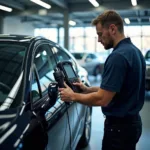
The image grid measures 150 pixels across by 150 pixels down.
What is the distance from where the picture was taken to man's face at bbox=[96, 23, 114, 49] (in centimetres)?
203

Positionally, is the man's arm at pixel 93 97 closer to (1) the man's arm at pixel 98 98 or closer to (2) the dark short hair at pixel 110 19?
(1) the man's arm at pixel 98 98

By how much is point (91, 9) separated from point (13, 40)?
13.3 metres

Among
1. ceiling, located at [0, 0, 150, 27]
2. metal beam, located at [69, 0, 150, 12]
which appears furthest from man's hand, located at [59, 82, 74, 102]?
metal beam, located at [69, 0, 150, 12]

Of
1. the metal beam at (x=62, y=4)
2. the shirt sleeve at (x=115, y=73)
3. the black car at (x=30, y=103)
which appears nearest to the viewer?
the black car at (x=30, y=103)

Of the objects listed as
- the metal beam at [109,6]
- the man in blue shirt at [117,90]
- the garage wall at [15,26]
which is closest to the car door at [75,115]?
the man in blue shirt at [117,90]

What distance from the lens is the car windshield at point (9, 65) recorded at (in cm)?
215

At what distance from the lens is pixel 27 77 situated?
7.08 feet

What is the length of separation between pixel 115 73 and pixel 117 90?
118 millimetres

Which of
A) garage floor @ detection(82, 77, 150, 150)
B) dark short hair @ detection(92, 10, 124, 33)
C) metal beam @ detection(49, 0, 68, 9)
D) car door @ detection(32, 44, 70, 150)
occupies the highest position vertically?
metal beam @ detection(49, 0, 68, 9)

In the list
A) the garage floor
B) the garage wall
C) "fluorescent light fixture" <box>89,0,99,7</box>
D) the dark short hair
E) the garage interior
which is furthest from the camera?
the garage wall

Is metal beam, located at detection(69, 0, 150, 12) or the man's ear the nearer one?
the man's ear

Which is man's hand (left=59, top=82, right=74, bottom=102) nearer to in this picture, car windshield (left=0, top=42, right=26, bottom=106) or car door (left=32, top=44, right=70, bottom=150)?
car door (left=32, top=44, right=70, bottom=150)

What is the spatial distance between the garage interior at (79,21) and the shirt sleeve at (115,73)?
7.91 ft

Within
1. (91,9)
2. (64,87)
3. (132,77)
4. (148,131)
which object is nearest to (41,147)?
(64,87)
